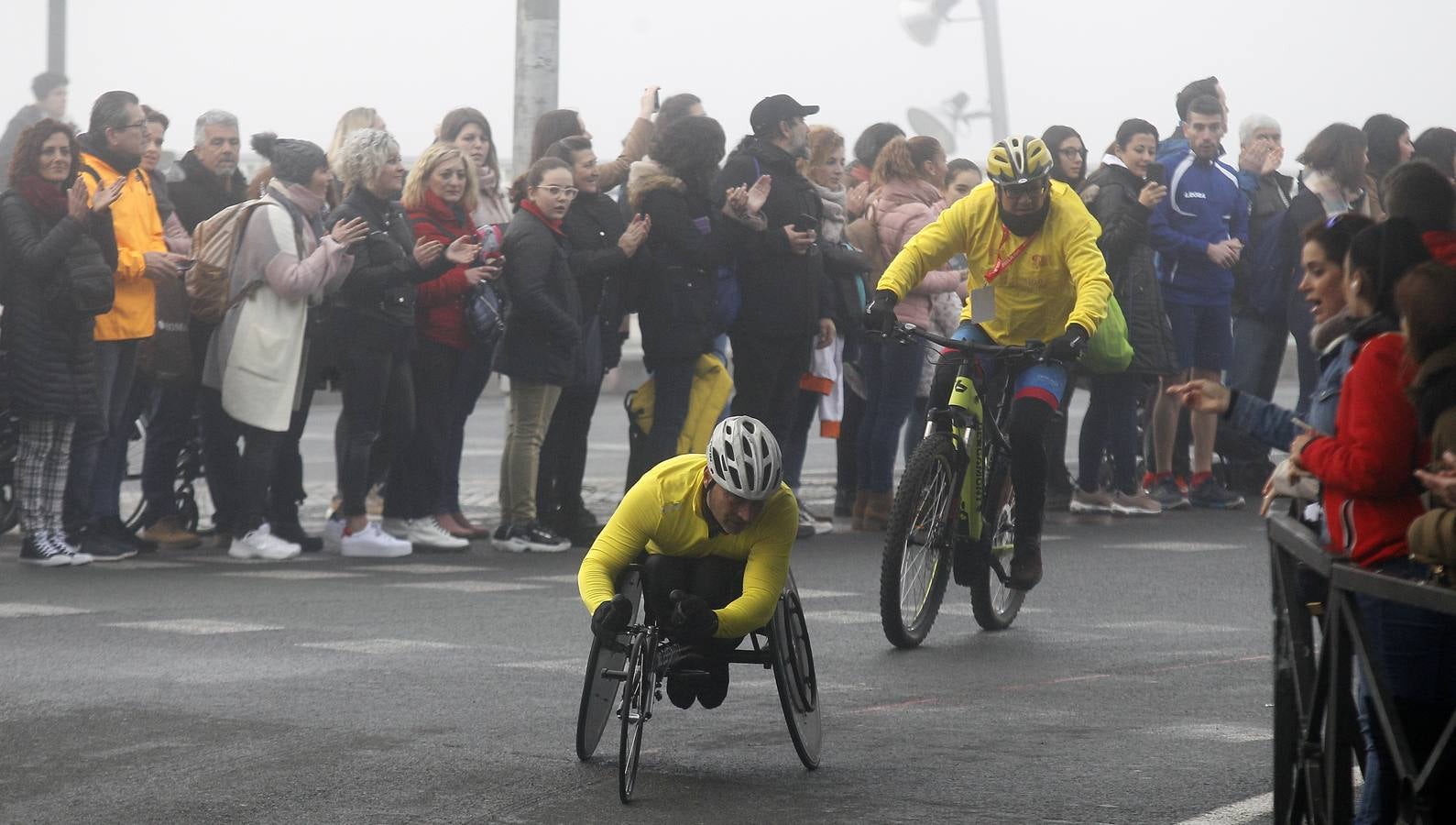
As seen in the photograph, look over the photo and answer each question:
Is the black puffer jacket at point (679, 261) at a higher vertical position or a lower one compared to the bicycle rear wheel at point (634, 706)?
higher

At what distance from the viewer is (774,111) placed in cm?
1255

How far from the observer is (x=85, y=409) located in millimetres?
11406

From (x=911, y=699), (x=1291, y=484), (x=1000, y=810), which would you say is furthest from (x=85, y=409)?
(x=1291, y=484)

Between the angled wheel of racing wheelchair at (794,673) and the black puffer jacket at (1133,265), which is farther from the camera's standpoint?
the black puffer jacket at (1133,265)

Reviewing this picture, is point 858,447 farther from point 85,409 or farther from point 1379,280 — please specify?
point 1379,280

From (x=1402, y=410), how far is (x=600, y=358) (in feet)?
27.0

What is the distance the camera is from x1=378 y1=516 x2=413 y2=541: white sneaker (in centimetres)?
1234

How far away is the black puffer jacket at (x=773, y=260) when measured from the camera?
1250 centimetres

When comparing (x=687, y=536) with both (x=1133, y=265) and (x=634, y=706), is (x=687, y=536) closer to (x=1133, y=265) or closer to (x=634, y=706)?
(x=634, y=706)

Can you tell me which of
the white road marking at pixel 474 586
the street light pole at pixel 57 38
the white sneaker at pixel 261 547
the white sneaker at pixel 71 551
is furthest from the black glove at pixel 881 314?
the street light pole at pixel 57 38

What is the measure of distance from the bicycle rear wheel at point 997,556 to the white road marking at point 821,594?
107 centimetres

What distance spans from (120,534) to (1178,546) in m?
5.75

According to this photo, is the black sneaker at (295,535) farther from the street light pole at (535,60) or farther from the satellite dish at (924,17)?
the satellite dish at (924,17)

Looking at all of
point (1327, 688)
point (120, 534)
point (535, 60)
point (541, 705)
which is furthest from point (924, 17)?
point (1327, 688)
